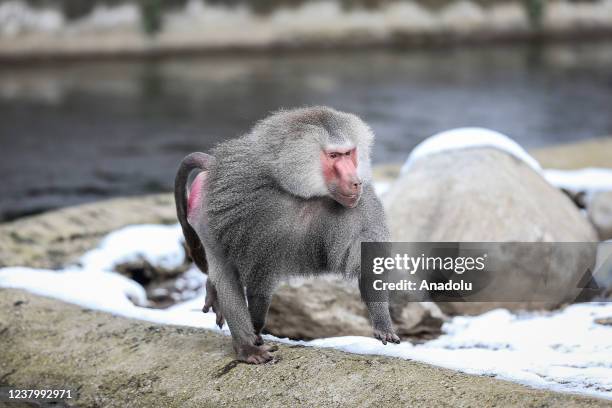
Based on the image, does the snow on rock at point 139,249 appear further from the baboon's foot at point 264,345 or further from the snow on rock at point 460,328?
the baboon's foot at point 264,345

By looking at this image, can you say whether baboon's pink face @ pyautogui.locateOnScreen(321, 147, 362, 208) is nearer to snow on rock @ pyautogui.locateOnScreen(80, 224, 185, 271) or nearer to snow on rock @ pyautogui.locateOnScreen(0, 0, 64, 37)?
snow on rock @ pyautogui.locateOnScreen(80, 224, 185, 271)

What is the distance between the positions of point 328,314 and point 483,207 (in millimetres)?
1052

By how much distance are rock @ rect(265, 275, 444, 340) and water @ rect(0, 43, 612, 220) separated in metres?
4.46

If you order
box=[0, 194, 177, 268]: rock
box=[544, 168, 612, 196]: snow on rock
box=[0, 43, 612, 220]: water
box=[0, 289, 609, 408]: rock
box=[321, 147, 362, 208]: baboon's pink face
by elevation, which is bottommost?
box=[0, 43, 612, 220]: water

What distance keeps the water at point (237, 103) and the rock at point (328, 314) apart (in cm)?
446

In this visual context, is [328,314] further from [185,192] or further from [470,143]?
[470,143]

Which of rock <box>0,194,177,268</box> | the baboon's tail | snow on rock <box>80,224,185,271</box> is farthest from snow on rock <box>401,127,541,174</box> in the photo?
the baboon's tail

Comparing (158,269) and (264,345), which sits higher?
(264,345)

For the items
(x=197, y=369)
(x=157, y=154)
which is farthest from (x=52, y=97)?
(x=197, y=369)

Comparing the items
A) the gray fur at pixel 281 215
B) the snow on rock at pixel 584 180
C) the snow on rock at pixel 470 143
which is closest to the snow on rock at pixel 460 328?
the gray fur at pixel 281 215

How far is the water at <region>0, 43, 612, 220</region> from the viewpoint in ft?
33.6

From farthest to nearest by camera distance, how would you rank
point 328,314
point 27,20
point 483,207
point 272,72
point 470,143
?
point 272,72 < point 27,20 < point 470,143 < point 483,207 < point 328,314

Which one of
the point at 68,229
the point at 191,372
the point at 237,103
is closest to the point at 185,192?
the point at 191,372

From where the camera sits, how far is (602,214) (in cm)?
517
